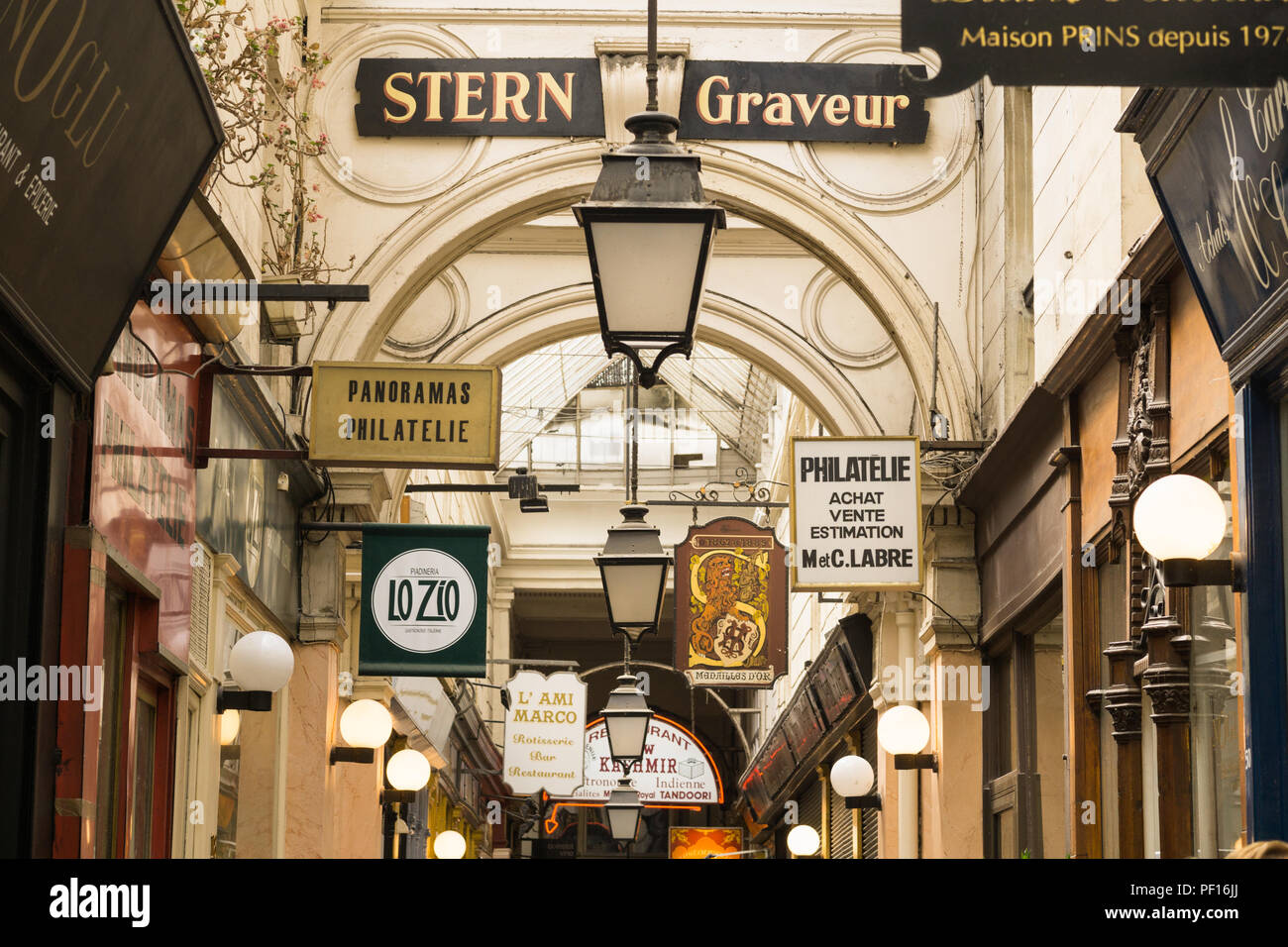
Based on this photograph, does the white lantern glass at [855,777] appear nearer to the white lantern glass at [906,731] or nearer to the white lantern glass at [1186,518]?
the white lantern glass at [906,731]

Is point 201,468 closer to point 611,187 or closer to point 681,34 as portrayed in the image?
point 611,187

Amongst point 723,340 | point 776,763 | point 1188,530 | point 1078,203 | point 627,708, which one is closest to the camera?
point 1188,530

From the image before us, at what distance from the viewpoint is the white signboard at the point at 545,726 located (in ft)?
58.9

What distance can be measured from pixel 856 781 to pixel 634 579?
409 cm

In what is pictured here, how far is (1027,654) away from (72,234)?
7.21 metres

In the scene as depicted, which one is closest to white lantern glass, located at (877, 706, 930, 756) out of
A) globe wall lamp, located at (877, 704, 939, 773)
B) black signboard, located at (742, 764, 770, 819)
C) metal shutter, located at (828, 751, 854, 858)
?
globe wall lamp, located at (877, 704, 939, 773)

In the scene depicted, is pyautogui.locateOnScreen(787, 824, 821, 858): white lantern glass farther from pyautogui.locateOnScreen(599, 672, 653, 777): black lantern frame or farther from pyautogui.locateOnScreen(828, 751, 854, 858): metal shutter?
pyautogui.locateOnScreen(599, 672, 653, 777): black lantern frame

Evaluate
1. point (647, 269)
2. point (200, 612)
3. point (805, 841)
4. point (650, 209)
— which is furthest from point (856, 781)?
point (650, 209)

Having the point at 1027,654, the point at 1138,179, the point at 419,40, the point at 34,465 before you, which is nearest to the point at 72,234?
the point at 34,465

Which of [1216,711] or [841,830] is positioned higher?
[1216,711]

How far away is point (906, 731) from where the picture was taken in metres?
12.3

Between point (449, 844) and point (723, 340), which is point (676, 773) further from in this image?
point (723, 340)

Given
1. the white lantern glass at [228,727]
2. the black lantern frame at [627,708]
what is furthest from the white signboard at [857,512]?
the white lantern glass at [228,727]

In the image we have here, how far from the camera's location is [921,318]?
13.1 metres
